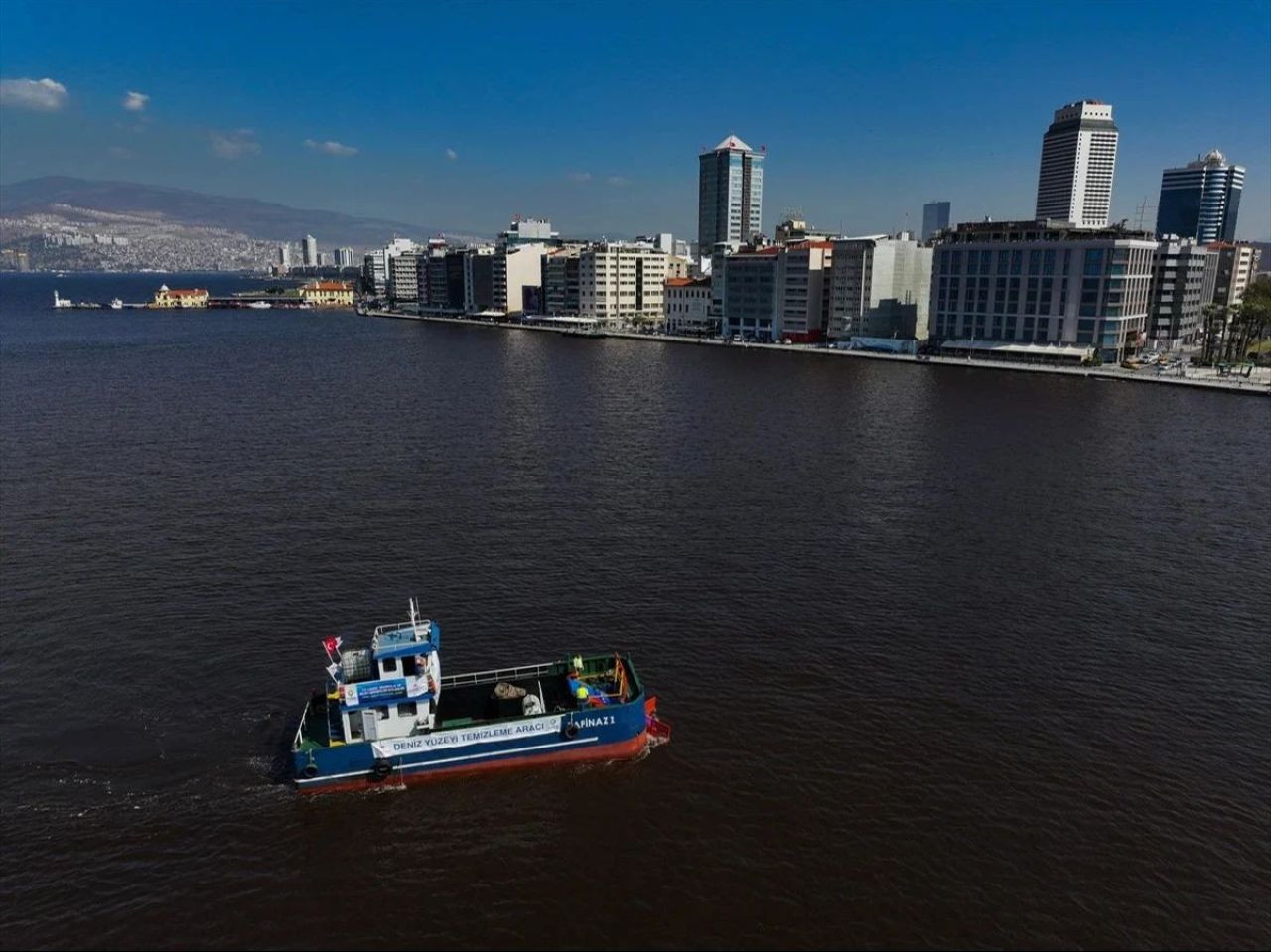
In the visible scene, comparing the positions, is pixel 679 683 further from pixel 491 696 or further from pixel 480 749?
pixel 480 749

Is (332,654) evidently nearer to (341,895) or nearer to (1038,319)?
(341,895)

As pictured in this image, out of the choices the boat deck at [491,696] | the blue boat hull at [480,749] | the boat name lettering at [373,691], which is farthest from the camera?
the boat deck at [491,696]

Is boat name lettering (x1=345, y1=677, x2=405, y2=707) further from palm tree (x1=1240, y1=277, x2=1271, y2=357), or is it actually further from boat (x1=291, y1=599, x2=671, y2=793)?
palm tree (x1=1240, y1=277, x2=1271, y2=357)

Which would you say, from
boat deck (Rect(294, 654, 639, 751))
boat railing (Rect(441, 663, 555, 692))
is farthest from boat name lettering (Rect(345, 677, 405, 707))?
boat railing (Rect(441, 663, 555, 692))

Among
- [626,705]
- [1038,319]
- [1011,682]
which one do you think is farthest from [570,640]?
[1038,319]

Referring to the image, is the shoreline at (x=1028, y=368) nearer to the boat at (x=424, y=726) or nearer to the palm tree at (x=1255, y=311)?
the palm tree at (x=1255, y=311)

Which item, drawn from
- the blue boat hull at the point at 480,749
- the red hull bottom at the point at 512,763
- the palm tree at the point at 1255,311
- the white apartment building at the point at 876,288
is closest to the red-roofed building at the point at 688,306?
the white apartment building at the point at 876,288
